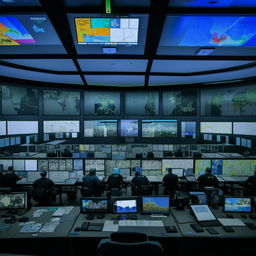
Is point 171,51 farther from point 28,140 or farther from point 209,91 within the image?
point 28,140

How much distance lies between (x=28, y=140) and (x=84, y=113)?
2576 mm

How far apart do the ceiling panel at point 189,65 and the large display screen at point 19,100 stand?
515 cm

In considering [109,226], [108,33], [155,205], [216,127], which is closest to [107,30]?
[108,33]

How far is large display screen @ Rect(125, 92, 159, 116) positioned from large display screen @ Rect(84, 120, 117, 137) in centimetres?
95

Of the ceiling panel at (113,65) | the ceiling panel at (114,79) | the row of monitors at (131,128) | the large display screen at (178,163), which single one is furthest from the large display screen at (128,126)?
the large display screen at (178,163)

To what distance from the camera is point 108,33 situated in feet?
11.6

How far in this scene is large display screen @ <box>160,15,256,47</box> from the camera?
3119mm

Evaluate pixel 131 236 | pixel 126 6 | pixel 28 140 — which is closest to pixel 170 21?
pixel 126 6

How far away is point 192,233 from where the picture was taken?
2.81 metres

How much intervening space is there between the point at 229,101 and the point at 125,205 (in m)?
6.98

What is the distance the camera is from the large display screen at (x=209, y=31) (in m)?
3.12

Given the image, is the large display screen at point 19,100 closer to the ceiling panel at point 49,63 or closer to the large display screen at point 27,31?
the ceiling panel at point 49,63

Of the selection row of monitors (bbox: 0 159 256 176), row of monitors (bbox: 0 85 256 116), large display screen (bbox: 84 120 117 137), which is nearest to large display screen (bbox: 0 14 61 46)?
row of monitors (bbox: 0 159 256 176)

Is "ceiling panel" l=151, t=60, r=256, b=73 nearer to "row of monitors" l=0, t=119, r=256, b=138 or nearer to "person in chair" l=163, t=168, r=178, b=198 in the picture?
"person in chair" l=163, t=168, r=178, b=198
